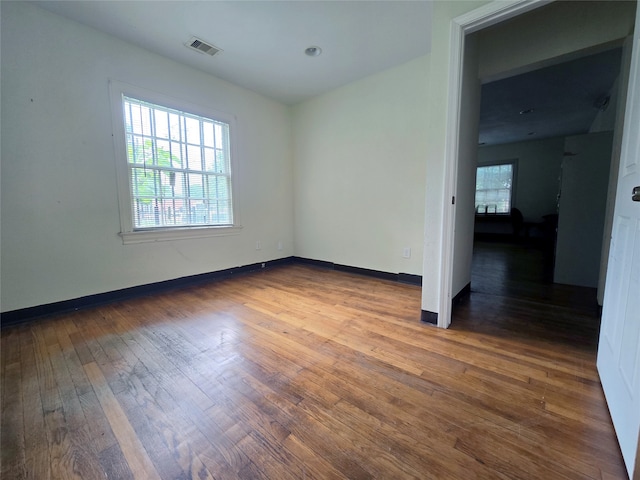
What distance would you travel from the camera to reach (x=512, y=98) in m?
3.89

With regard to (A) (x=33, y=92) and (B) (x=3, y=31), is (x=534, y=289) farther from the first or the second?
(B) (x=3, y=31)

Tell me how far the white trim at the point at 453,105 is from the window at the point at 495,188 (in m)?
6.44

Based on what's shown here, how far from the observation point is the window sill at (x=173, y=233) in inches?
104

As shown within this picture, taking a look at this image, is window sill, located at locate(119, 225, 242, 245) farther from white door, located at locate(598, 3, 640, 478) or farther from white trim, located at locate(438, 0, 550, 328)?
white door, located at locate(598, 3, 640, 478)

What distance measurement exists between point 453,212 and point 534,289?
1881mm

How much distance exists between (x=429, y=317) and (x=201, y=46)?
334 cm

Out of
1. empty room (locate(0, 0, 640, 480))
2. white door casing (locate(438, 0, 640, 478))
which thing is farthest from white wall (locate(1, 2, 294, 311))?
white door casing (locate(438, 0, 640, 478))

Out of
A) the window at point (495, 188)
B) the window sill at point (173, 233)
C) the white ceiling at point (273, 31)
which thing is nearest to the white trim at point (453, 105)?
the white ceiling at point (273, 31)

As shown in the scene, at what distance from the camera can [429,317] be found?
2020 millimetres

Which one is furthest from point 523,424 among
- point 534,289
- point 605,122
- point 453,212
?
point 605,122

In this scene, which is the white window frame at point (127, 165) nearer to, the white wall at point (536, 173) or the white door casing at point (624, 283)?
the white door casing at point (624, 283)

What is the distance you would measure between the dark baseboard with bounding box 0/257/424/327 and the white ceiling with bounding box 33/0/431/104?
248 centimetres

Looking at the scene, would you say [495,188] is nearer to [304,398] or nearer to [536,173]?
[536,173]

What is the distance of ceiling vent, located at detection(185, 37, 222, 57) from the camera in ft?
8.14
